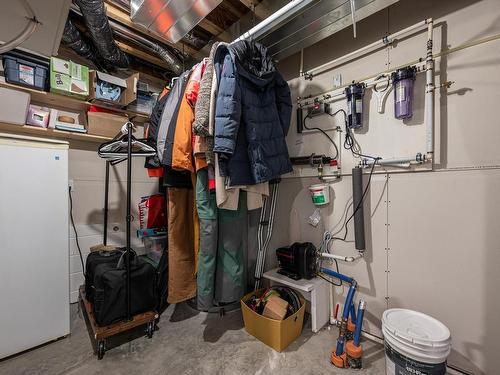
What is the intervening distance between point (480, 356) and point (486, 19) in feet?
6.24

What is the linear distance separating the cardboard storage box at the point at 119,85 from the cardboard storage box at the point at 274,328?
88.8 inches

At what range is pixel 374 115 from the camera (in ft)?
5.61

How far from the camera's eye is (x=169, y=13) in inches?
61.8

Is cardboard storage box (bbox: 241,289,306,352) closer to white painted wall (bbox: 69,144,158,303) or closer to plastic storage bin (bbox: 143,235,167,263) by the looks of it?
plastic storage bin (bbox: 143,235,167,263)

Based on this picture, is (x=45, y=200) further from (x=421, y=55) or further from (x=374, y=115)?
(x=421, y=55)

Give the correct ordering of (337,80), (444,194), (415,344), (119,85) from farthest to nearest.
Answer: (119,85), (337,80), (444,194), (415,344)

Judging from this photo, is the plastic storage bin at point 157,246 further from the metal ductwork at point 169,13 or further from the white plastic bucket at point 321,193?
the metal ductwork at point 169,13

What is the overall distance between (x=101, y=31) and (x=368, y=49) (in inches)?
82.4

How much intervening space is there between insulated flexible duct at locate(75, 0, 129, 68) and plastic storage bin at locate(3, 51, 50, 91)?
48cm

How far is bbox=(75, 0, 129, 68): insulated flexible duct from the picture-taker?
163cm

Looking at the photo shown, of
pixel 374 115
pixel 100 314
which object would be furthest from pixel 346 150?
pixel 100 314

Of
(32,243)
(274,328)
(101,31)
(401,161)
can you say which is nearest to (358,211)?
(401,161)

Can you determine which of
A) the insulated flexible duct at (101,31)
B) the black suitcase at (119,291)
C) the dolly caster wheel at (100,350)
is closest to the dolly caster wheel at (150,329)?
the black suitcase at (119,291)

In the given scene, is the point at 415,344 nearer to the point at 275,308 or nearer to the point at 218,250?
the point at 275,308
